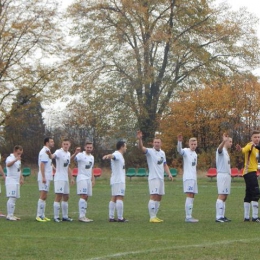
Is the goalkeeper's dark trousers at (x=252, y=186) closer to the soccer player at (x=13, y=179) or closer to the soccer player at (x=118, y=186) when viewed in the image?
the soccer player at (x=118, y=186)

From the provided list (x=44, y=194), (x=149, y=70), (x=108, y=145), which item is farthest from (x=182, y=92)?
(x=44, y=194)

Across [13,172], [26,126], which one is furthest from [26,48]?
[13,172]

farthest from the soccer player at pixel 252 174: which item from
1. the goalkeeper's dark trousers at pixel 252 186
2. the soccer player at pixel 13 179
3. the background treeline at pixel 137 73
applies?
the background treeline at pixel 137 73

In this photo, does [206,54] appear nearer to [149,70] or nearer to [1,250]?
[149,70]

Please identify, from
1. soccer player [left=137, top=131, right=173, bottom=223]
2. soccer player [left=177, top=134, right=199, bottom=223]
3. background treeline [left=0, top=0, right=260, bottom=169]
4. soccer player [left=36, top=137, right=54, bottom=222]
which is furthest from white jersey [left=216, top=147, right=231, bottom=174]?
background treeline [left=0, top=0, right=260, bottom=169]

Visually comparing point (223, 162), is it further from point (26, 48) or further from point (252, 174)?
point (26, 48)

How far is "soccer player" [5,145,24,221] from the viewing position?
18.1m

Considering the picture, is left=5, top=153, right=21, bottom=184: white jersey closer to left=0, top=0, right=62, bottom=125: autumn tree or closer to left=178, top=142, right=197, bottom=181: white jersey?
left=178, top=142, right=197, bottom=181: white jersey

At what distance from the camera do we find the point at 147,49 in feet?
167

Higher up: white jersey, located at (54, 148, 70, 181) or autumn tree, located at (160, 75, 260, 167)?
autumn tree, located at (160, 75, 260, 167)

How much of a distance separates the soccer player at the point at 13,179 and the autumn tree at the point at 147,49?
106 ft

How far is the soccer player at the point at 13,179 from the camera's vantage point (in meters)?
18.1

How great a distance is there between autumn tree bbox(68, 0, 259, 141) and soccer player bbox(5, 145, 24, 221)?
32.4 meters

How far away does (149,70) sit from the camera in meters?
50.4
